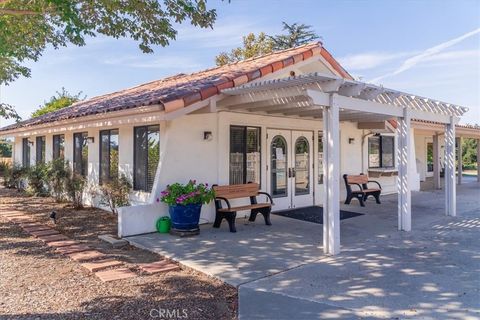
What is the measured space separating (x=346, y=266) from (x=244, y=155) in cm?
458

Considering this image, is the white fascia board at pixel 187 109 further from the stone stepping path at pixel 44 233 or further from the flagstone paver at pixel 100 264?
the stone stepping path at pixel 44 233

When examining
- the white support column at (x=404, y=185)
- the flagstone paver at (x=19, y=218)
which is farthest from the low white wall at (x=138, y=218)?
the white support column at (x=404, y=185)

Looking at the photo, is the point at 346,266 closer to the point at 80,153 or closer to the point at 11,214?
the point at 11,214

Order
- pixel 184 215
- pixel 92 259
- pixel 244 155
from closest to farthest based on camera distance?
pixel 92 259 < pixel 184 215 < pixel 244 155

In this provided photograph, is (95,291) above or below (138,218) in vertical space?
Answer: below

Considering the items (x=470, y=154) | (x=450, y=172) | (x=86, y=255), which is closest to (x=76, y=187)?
(x=86, y=255)

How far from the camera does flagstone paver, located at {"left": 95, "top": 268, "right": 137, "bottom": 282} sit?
15.6 feet

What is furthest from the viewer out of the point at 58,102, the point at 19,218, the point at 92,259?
the point at 58,102

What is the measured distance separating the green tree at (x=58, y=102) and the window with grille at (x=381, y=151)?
2332cm

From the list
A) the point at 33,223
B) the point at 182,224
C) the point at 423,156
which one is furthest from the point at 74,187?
Answer: the point at 423,156

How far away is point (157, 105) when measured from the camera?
268 inches

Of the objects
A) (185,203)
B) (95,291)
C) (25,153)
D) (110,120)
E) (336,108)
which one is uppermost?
(110,120)

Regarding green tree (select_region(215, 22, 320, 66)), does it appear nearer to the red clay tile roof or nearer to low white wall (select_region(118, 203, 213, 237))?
the red clay tile roof

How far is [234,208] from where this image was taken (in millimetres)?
7691
